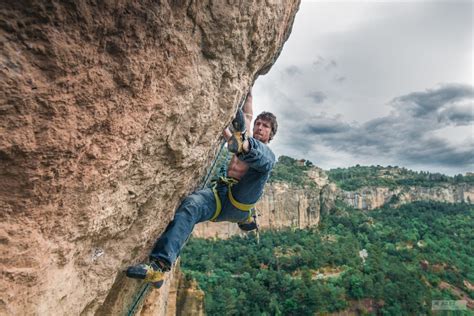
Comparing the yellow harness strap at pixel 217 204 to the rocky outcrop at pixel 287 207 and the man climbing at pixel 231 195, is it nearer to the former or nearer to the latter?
the man climbing at pixel 231 195

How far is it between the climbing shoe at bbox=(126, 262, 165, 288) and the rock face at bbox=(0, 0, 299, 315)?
9cm

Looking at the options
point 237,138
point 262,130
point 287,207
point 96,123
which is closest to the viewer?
point 96,123

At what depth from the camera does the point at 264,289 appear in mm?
30078

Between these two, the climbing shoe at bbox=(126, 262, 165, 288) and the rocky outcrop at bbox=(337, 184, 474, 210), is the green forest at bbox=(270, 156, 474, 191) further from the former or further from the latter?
the climbing shoe at bbox=(126, 262, 165, 288)

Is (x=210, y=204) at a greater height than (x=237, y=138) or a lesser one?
lesser

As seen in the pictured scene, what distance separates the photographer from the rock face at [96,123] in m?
1.28

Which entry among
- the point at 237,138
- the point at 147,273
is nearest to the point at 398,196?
the point at 237,138

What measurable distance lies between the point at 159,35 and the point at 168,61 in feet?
0.55

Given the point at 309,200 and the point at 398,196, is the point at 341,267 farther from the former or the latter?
the point at 398,196

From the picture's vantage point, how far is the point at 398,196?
244 ft

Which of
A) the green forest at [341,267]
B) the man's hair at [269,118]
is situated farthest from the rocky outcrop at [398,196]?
the man's hair at [269,118]

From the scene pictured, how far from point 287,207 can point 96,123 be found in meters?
54.8

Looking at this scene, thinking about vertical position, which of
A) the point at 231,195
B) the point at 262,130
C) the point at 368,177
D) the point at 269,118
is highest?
the point at 368,177

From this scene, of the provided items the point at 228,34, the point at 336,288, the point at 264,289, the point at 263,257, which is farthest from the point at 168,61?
the point at 263,257
